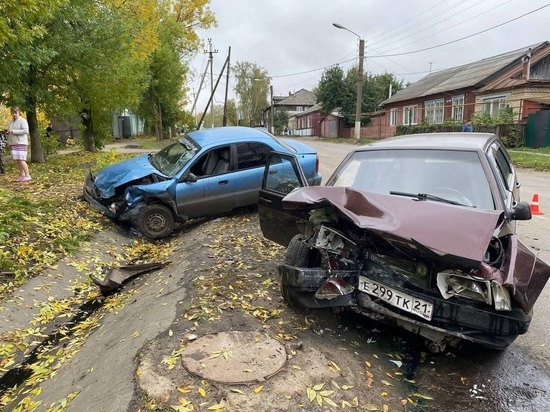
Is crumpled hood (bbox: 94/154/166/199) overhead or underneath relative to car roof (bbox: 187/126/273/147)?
underneath

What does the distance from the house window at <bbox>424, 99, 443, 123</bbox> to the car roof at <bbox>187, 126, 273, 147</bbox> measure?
2742 centimetres

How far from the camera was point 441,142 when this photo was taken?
175 inches

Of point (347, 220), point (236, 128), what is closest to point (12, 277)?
point (347, 220)

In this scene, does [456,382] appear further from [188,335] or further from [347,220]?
[188,335]

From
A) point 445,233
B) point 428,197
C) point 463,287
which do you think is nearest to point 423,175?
point 428,197

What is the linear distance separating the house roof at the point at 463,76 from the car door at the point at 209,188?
84.9 feet

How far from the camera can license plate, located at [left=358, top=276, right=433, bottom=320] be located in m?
3.01

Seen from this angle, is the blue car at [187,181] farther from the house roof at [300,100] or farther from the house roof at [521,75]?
the house roof at [300,100]

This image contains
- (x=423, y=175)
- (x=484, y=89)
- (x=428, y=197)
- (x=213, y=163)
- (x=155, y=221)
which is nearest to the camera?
(x=428, y=197)

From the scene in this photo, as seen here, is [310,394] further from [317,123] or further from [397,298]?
[317,123]

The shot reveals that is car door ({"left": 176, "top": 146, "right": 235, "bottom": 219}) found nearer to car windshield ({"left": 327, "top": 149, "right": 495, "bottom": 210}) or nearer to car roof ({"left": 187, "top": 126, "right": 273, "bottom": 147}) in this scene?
car roof ({"left": 187, "top": 126, "right": 273, "bottom": 147})

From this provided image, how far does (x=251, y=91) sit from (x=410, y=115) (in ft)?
152

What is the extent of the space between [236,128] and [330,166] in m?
7.76

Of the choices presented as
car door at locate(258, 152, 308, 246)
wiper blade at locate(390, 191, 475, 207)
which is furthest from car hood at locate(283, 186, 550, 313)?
car door at locate(258, 152, 308, 246)
